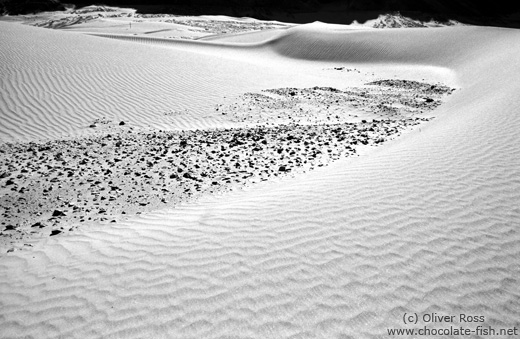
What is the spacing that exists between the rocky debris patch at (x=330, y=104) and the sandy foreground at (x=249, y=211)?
Answer: 11 cm

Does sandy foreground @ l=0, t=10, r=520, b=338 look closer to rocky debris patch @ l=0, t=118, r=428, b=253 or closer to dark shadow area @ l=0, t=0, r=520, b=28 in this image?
rocky debris patch @ l=0, t=118, r=428, b=253

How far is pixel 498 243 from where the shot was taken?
3.24 meters

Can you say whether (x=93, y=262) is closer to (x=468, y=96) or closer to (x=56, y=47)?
(x=468, y=96)

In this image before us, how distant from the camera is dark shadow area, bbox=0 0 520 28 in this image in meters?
62.4

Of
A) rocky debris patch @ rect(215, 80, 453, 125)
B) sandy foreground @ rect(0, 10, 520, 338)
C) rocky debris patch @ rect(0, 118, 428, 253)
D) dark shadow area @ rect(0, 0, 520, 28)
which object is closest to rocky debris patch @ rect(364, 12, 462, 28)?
dark shadow area @ rect(0, 0, 520, 28)

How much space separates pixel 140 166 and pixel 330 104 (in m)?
7.11

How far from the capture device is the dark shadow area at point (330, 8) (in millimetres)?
62406

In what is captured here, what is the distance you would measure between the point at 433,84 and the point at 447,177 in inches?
482

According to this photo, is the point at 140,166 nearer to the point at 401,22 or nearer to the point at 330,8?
the point at 401,22

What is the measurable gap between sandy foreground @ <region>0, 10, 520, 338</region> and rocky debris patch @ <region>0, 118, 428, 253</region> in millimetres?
45

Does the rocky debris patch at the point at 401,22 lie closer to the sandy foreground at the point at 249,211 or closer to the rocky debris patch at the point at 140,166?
the sandy foreground at the point at 249,211

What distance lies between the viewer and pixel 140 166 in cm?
647

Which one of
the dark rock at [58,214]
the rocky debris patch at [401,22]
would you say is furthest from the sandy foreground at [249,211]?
the rocky debris patch at [401,22]

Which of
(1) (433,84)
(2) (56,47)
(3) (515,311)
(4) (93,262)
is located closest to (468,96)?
(1) (433,84)
